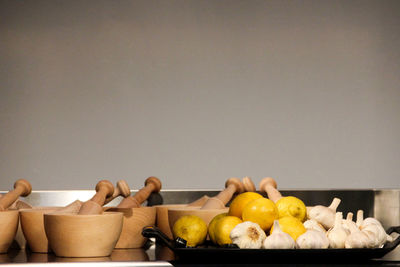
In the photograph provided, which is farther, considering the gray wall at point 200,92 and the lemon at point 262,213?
the gray wall at point 200,92

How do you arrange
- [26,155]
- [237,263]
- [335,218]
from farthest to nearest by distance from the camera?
[26,155] < [335,218] < [237,263]

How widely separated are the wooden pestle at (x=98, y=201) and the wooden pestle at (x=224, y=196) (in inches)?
8.1

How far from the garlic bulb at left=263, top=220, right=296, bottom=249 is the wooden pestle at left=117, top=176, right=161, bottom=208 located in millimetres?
425

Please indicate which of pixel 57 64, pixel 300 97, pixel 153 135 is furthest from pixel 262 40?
pixel 57 64

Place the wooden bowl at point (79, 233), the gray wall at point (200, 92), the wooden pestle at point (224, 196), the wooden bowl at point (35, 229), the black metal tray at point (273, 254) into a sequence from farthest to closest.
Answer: the gray wall at point (200, 92)
the wooden pestle at point (224, 196)
the wooden bowl at point (35, 229)
the wooden bowl at point (79, 233)
the black metal tray at point (273, 254)

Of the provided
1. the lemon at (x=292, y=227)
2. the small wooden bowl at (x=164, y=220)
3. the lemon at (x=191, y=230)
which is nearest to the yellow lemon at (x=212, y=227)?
the lemon at (x=191, y=230)

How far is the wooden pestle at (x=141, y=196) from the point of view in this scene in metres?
1.25

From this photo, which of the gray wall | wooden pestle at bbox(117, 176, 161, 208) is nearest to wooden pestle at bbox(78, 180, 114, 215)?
wooden pestle at bbox(117, 176, 161, 208)

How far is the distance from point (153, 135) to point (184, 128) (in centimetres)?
16

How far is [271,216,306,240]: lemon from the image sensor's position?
0.97 metres

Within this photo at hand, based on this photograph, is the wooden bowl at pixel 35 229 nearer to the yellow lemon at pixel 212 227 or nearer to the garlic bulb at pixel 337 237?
the yellow lemon at pixel 212 227

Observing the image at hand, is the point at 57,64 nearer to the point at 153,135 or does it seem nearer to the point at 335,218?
the point at 153,135

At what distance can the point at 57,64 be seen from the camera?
9.07ft

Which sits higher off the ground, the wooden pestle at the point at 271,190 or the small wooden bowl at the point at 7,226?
the wooden pestle at the point at 271,190
